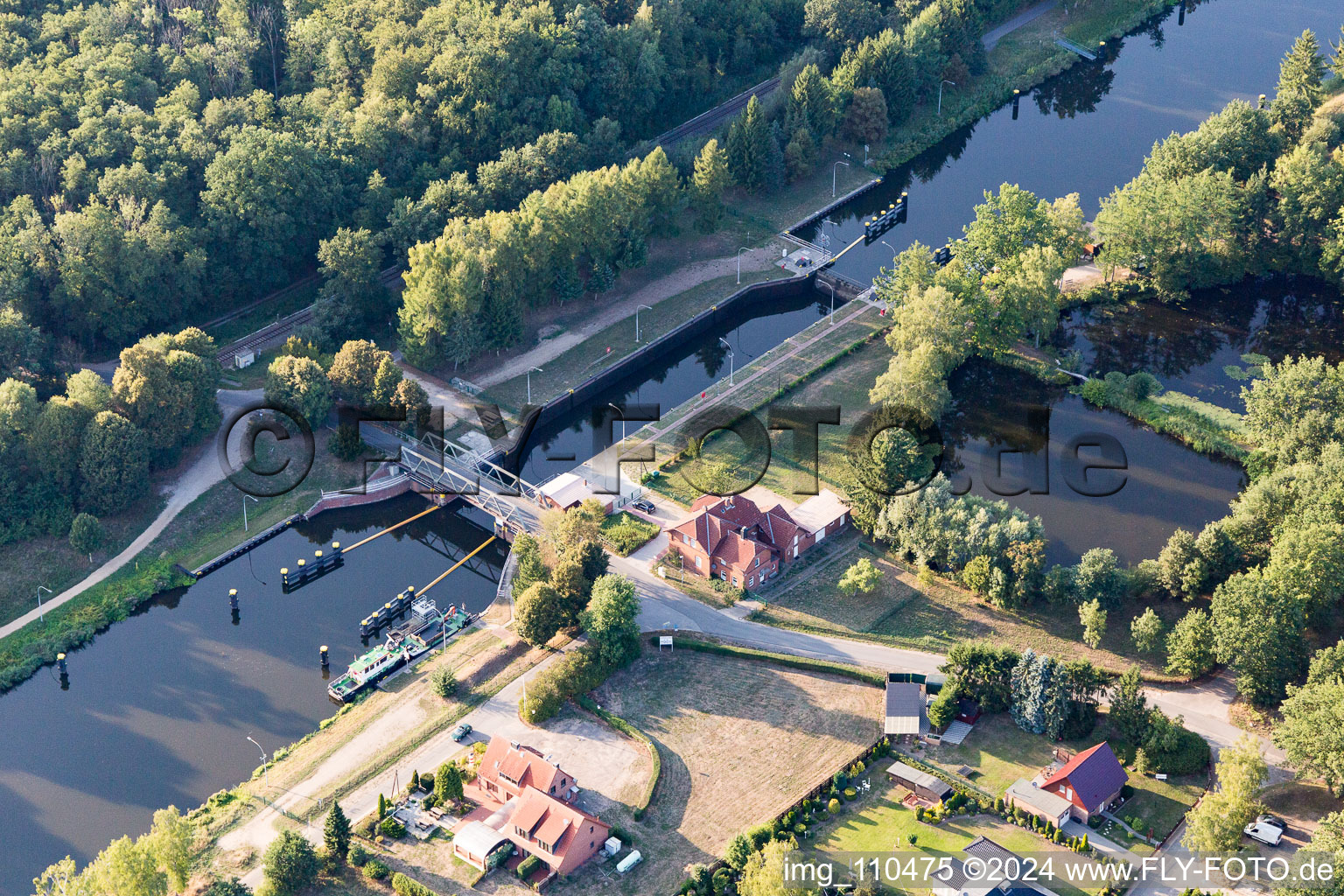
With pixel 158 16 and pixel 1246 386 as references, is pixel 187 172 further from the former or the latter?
pixel 1246 386

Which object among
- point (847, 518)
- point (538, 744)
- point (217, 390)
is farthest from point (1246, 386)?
point (217, 390)

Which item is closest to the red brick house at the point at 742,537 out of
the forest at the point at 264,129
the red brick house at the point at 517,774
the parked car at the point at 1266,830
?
the red brick house at the point at 517,774

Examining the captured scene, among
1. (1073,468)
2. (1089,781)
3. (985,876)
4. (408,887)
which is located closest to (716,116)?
(1073,468)

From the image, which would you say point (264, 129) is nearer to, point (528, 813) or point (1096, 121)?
point (528, 813)

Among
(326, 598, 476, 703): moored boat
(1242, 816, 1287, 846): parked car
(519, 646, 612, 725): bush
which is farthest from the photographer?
(326, 598, 476, 703): moored boat

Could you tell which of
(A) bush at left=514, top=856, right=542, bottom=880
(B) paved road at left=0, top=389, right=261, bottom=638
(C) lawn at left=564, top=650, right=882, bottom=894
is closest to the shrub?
(A) bush at left=514, top=856, right=542, bottom=880

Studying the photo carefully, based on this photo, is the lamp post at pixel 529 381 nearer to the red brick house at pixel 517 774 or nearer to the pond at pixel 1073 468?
the pond at pixel 1073 468

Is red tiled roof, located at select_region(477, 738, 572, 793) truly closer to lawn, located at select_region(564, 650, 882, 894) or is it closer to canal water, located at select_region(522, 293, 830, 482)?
lawn, located at select_region(564, 650, 882, 894)
